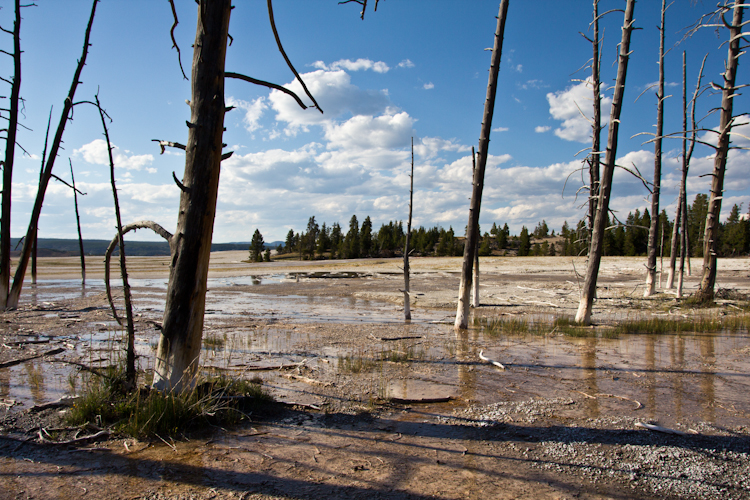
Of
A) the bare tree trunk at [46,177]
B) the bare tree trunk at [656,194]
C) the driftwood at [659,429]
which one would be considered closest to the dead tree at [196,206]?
the driftwood at [659,429]

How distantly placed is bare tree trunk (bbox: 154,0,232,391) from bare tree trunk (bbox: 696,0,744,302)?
1649 centimetres

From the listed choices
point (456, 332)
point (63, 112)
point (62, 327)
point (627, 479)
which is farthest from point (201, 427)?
point (63, 112)

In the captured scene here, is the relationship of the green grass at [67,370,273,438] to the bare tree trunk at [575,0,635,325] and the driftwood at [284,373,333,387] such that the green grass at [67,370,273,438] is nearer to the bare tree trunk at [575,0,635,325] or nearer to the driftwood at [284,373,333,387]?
the driftwood at [284,373,333,387]

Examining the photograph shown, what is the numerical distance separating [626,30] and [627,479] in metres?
13.0

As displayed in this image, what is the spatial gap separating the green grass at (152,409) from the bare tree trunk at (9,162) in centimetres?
1153

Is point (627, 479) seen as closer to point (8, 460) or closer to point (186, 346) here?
point (186, 346)

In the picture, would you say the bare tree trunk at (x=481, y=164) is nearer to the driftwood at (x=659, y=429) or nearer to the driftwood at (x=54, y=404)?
the driftwood at (x=659, y=429)

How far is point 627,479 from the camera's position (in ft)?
11.7

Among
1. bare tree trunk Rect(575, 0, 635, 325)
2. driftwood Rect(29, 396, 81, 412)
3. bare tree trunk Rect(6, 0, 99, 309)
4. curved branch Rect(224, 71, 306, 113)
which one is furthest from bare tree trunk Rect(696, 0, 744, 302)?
bare tree trunk Rect(6, 0, 99, 309)

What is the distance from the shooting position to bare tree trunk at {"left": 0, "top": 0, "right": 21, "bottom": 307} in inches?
512

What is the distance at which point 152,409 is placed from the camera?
170 inches

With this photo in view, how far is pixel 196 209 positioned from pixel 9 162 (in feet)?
42.0

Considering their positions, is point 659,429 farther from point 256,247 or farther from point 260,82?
point 256,247

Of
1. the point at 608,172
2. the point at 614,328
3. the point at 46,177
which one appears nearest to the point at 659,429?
the point at 614,328
